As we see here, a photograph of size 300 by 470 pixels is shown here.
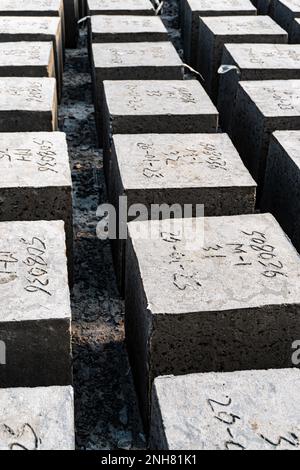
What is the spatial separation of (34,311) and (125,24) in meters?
3.84

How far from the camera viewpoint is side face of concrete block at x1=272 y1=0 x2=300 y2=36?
5887mm

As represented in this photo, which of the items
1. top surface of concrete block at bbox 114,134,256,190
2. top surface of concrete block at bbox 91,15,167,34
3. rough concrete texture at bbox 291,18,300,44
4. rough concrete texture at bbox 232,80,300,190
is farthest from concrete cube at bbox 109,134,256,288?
rough concrete texture at bbox 291,18,300,44

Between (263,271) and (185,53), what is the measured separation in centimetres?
462

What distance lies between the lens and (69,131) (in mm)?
5246

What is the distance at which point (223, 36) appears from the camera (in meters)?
5.15

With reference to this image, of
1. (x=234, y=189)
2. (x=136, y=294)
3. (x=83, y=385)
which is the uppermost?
(x=234, y=189)

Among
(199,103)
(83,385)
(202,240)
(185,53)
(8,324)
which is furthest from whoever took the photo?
(185,53)

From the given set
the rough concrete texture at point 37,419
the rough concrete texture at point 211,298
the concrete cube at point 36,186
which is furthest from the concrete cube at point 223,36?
the rough concrete texture at point 37,419

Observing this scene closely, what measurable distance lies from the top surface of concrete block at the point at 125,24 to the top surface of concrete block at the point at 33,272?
303 centimetres

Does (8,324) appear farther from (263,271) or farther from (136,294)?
(263,271)

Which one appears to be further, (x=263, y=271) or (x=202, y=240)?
(x=202, y=240)

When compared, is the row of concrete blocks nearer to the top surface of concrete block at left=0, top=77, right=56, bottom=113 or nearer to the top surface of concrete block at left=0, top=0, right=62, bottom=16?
the top surface of concrete block at left=0, top=77, right=56, bottom=113

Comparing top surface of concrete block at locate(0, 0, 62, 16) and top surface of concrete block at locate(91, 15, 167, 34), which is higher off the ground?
top surface of concrete block at locate(0, 0, 62, 16)

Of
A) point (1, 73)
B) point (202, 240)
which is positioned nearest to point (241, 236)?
point (202, 240)
